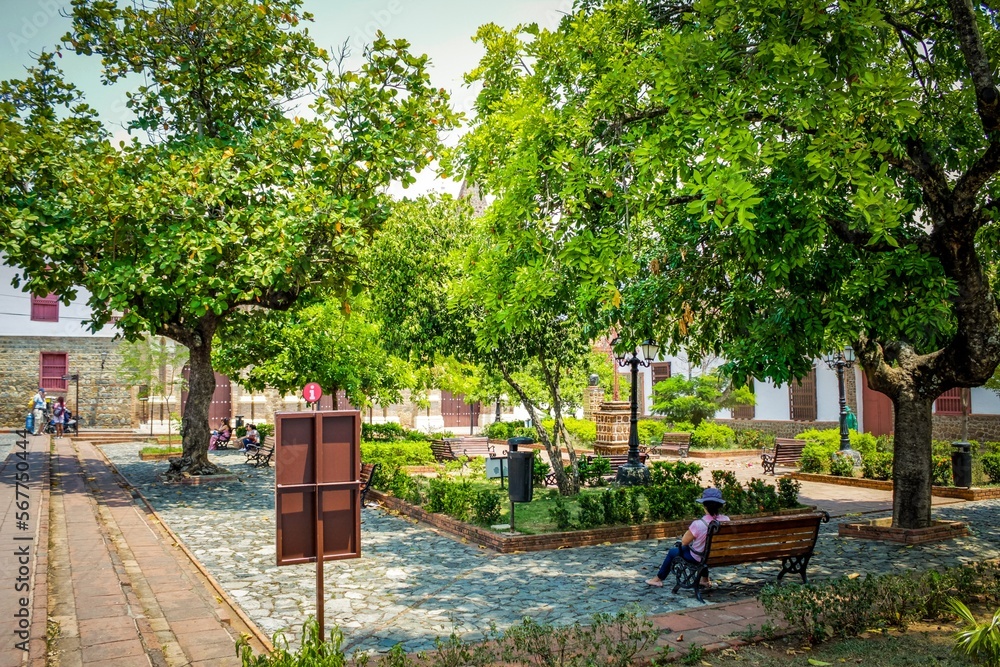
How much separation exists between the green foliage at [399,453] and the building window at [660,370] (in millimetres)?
16932

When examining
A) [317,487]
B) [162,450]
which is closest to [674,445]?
[162,450]

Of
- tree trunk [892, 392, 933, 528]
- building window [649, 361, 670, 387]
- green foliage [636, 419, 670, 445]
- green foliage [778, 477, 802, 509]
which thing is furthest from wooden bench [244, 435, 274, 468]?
building window [649, 361, 670, 387]

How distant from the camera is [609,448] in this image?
23.6 meters

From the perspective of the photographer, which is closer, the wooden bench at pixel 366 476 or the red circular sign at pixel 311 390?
the wooden bench at pixel 366 476

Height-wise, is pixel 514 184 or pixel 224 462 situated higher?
pixel 514 184

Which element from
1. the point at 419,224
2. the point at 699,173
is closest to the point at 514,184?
the point at 699,173

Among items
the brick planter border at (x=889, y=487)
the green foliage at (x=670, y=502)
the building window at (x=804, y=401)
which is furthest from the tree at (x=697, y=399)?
the green foliage at (x=670, y=502)

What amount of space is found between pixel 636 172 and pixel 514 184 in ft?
5.06

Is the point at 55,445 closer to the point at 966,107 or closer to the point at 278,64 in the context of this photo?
the point at 278,64

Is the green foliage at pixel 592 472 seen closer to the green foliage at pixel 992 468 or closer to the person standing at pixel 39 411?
the green foliage at pixel 992 468

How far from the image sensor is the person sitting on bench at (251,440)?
83.5 ft

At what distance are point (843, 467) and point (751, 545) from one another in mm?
12648

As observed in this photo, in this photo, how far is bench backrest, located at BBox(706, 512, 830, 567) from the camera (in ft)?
26.3

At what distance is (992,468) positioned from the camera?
17906 mm
